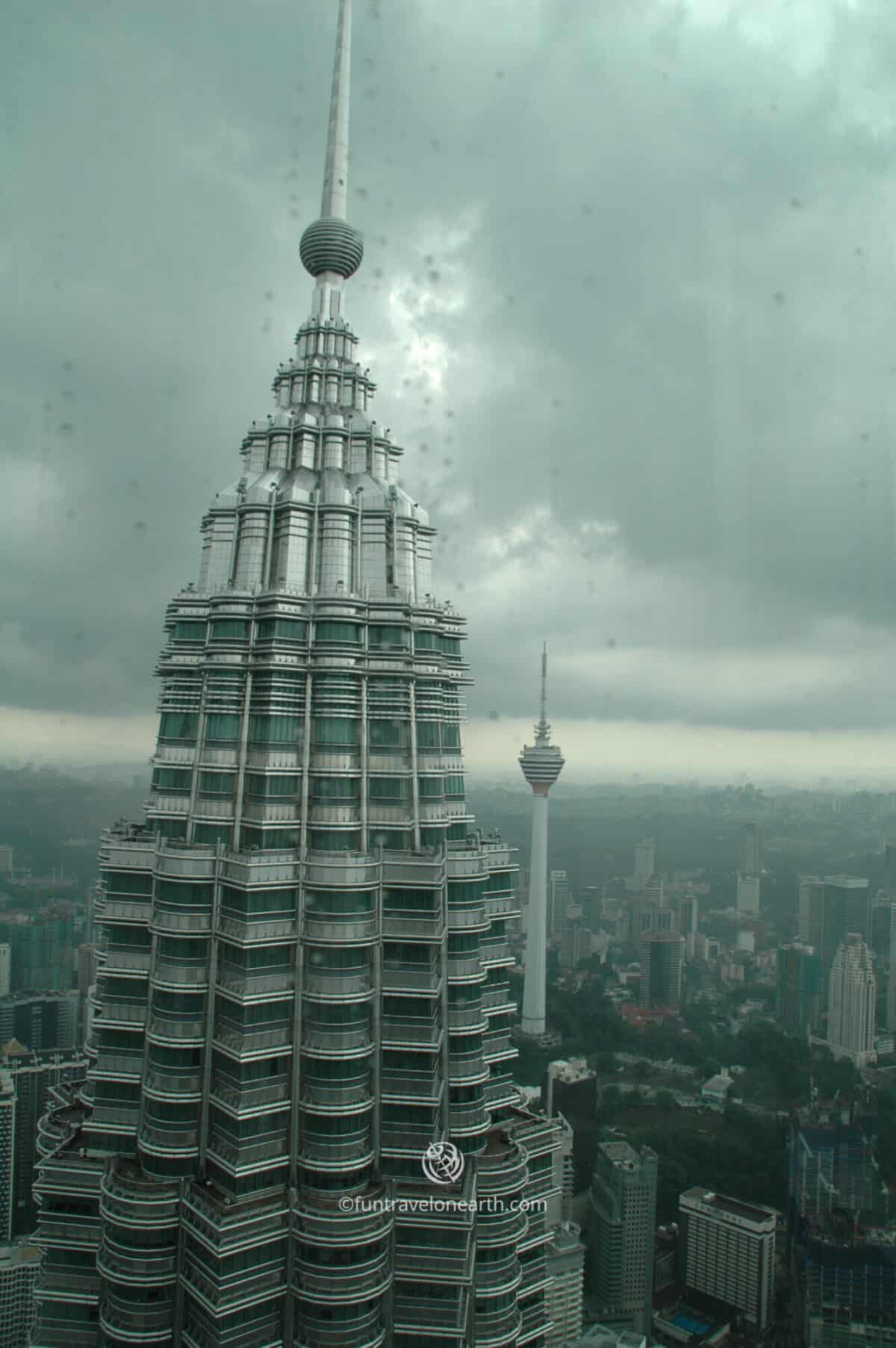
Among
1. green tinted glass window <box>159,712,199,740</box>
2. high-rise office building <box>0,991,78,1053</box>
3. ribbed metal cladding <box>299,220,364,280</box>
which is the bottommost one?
high-rise office building <box>0,991,78,1053</box>

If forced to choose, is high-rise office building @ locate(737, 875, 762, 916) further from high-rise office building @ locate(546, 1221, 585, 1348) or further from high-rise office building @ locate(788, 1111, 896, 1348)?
high-rise office building @ locate(546, 1221, 585, 1348)

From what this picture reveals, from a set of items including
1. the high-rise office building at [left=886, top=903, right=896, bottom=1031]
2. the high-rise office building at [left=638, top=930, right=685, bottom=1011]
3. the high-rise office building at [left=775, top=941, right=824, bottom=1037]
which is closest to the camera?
the high-rise office building at [left=886, top=903, right=896, bottom=1031]

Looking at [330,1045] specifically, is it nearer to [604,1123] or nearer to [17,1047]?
[17,1047]


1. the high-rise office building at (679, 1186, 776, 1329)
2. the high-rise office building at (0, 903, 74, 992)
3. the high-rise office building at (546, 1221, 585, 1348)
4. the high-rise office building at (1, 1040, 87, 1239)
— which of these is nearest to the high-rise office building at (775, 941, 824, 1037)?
the high-rise office building at (679, 1186, 776, 1329)

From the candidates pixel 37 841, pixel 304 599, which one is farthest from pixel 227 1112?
pixel 37 841

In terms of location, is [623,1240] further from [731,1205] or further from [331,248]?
[331,248]

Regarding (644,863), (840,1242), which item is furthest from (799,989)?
(840,1242)

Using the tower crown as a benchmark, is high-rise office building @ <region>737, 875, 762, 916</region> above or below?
below
